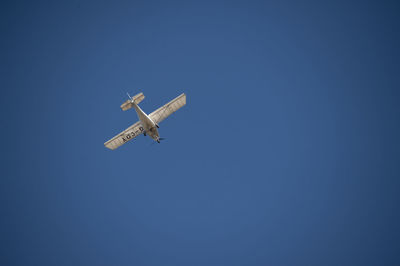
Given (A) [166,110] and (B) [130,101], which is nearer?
(B) [130,101]

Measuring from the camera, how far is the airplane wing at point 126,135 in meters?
38.1

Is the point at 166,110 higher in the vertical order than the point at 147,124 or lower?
higher

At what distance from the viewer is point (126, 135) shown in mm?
38719

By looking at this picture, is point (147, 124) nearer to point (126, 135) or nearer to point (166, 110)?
point (166, 110)

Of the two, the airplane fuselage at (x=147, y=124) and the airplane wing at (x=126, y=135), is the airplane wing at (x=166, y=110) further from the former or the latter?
the airplane wing at (x=126, y=135)

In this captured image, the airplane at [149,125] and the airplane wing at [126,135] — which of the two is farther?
the airplane wing at [126,135]

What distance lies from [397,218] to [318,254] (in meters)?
35.7

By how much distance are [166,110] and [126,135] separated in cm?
590

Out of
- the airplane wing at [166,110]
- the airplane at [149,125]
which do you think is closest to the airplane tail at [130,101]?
the airplane at [149,125]

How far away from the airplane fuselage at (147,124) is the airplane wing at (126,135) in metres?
1.40

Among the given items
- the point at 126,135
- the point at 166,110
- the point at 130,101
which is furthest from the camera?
the point at 126,135

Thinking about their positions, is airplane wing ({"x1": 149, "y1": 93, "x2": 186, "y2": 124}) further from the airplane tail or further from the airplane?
the airplane tail

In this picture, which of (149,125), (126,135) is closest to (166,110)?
(149,125)

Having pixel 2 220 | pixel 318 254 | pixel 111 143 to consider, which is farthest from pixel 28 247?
pixel 318 254
